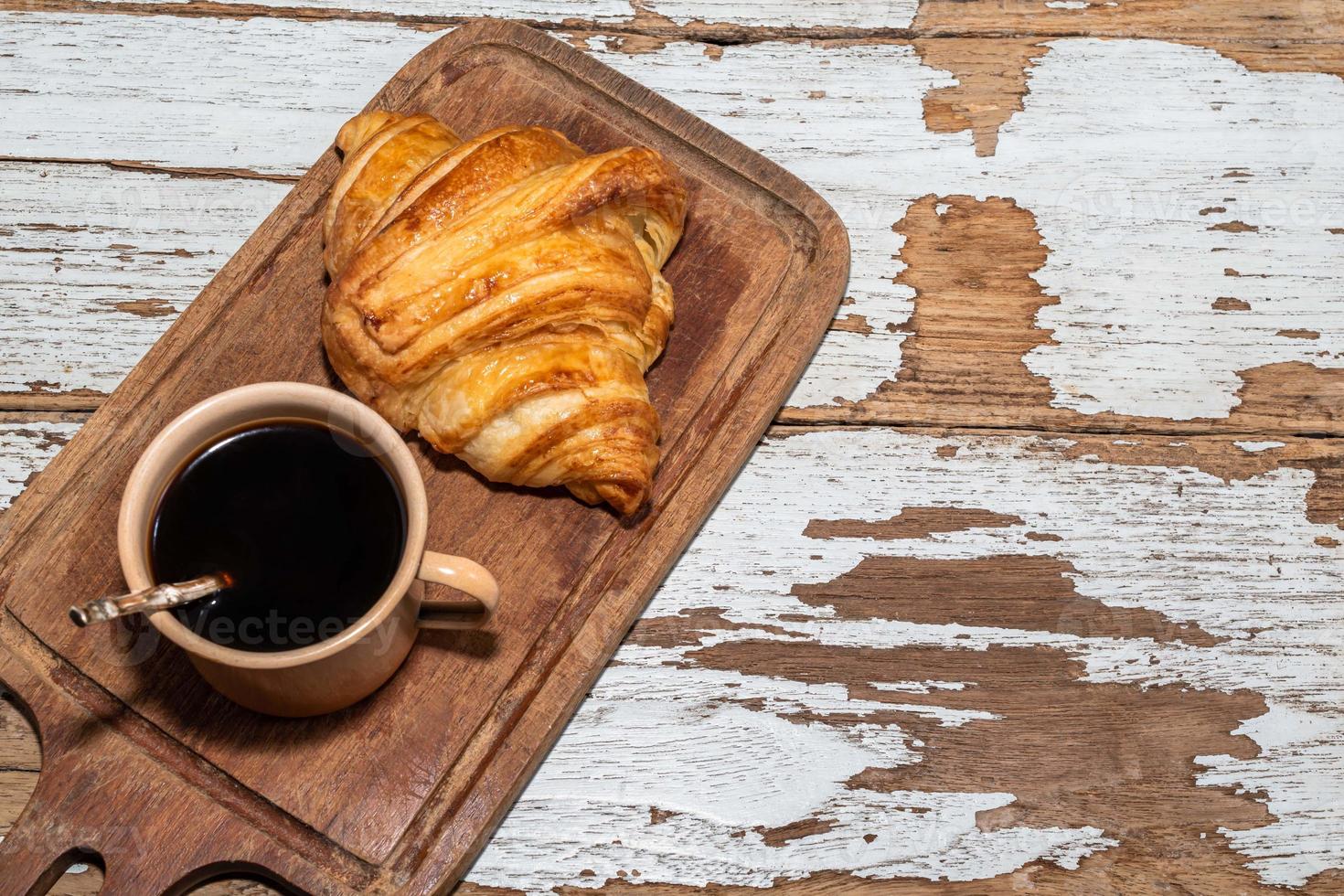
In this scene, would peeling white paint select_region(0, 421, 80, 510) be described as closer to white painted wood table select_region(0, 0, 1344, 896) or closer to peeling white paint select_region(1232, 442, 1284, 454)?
white painted wood table select_region(0, 0, 1344, 896)

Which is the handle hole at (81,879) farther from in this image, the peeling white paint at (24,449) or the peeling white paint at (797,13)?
the peeling white paint at (797,13)

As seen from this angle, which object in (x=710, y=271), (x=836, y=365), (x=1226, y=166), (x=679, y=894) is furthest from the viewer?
(x=1226, y=166)

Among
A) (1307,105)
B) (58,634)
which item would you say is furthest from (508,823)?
(1307,105)

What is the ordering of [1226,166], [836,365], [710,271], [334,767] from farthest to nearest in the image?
[1226,166], [836,365], [710,271], [334,767]

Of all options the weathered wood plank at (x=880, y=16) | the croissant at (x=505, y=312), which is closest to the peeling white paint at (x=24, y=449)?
the croissant at (x=505, y=312)

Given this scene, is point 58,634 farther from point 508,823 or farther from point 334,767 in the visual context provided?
point 508,823

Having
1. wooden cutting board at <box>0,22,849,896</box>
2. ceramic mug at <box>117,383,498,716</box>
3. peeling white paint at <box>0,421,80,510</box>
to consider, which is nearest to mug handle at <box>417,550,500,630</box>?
ceramic mug at <box>117,383,498,716</box>
